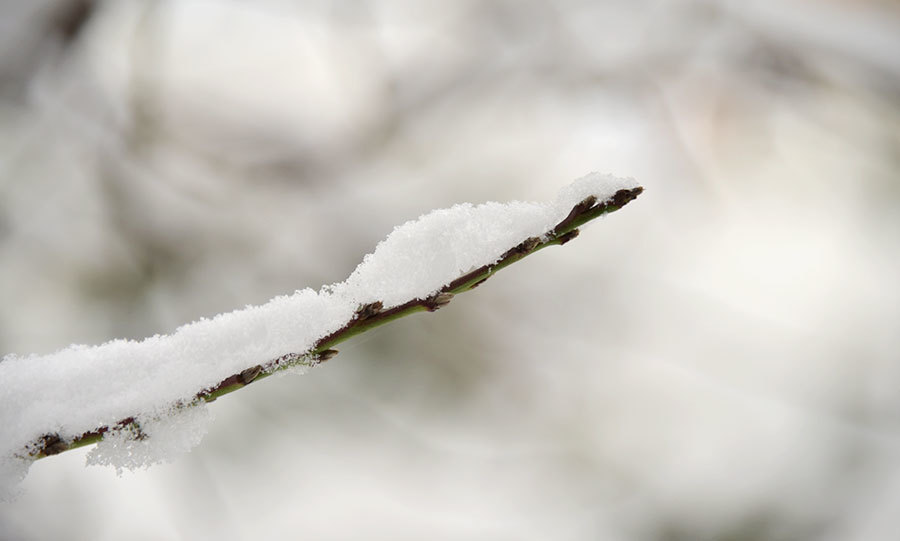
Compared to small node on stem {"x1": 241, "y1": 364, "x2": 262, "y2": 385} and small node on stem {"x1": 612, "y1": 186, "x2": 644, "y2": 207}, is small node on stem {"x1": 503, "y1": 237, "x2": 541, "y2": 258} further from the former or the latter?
small node on stem {"x1": 241, "y1": 364, "x2": 262, "y2": 385}

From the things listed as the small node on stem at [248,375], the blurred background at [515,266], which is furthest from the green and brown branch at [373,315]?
the blurred background at [515,266]

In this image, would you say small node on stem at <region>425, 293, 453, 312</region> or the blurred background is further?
the blurred background

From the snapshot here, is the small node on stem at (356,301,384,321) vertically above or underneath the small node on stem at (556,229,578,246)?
underneath

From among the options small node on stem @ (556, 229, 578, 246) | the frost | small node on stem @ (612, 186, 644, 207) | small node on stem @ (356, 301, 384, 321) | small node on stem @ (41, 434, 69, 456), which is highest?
small node on stem @ (612, 186, 644, 207)

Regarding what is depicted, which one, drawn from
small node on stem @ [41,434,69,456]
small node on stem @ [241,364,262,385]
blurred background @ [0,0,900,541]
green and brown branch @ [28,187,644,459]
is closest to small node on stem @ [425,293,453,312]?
green and brown branch @ [28,187,644,459]

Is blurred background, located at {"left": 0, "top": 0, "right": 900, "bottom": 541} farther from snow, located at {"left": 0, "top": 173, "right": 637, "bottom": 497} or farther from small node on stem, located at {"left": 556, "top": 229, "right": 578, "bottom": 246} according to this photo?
small node on stem, located at {"left": 556, "top": 229, "right": 578, "bottom": 246}

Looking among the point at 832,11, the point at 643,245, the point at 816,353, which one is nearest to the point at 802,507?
the point at 816,353

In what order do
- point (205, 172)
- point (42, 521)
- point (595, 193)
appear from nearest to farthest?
point (595, 193) < point (42, 521) < point (205, 172)

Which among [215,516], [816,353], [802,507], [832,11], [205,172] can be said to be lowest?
[802,507]

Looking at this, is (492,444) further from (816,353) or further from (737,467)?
(816,353)
